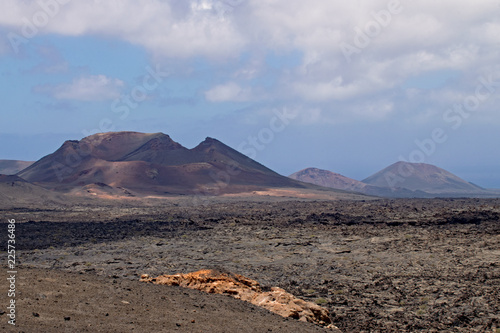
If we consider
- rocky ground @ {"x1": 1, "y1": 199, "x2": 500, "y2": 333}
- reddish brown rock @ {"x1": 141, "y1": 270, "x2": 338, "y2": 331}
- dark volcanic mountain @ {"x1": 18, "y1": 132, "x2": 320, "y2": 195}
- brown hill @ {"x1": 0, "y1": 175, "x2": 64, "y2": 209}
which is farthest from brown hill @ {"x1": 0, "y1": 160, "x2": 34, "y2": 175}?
reddish brown rock @ {"x1": 141, "y1": 270, "x2": 338, "y2": 331}

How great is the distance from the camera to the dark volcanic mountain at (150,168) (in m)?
97.6

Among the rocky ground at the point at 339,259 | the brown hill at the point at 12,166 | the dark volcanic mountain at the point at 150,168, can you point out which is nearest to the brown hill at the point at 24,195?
the dark volcanic mountain at the point at 150,168

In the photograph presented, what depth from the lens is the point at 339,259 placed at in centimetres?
2072

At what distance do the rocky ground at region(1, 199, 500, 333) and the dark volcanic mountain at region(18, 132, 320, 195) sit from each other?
188 ft

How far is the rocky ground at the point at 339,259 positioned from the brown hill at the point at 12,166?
14620 cm

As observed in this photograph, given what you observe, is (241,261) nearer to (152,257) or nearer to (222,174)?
(152,257)

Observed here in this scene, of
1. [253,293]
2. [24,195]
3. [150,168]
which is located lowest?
[253,293]

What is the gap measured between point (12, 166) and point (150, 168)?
92.2 meters

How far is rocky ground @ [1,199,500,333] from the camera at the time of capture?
12797mm

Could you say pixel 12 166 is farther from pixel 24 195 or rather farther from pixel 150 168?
pixel 24 195

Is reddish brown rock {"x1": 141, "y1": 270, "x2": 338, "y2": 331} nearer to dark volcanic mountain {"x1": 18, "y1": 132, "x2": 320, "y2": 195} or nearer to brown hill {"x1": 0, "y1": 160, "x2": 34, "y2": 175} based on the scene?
dark volcanic mountain {"x1": 18, "y1": 132, "x2": 320, "y2": 195}

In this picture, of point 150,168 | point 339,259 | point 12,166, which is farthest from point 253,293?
point 12,166

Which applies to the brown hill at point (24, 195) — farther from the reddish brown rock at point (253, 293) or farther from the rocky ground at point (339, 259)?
the reddish brown rock at point (253, 293)

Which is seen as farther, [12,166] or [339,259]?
[12,166]
